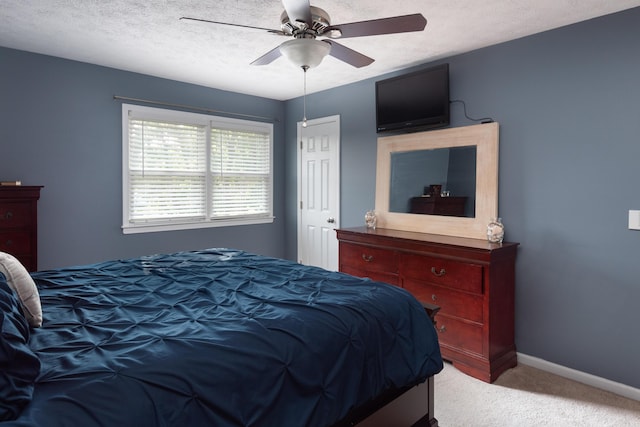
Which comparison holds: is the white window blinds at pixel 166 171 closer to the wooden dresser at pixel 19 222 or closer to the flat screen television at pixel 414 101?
the wooden dresser at pixel 19 222

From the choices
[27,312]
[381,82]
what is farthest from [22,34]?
[381,82]

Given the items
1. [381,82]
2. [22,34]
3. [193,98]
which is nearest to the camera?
[22,34]

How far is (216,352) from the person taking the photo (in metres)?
1.33

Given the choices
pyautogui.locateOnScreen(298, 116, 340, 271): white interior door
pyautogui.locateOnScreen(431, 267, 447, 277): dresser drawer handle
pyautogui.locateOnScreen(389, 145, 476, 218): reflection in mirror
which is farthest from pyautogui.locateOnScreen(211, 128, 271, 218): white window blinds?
pyautogui.locateOnScreen(431, 267, 447, 277): dresser drawer handle

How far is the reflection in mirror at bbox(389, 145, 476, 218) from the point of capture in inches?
136

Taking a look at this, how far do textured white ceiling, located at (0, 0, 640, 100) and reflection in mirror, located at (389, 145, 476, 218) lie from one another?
0.88 metres

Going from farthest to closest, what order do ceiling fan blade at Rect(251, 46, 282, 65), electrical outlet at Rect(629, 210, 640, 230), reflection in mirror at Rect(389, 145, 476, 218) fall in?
reflection in mirror at Rect(389, 145, 476, 218) < electrical outlet at Rect(629, 210, 640, 230) < ceiling fan blade at Rect(251, 46, 282, 65)

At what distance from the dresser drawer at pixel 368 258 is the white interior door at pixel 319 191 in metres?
0.86

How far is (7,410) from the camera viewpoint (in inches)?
37.9

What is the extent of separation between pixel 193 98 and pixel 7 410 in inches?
160

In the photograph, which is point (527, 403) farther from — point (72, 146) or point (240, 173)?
point (72, 146)

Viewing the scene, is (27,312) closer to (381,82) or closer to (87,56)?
(87,56)

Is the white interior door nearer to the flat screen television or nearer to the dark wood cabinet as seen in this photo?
the flat screen television

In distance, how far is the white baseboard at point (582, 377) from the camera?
267cm
